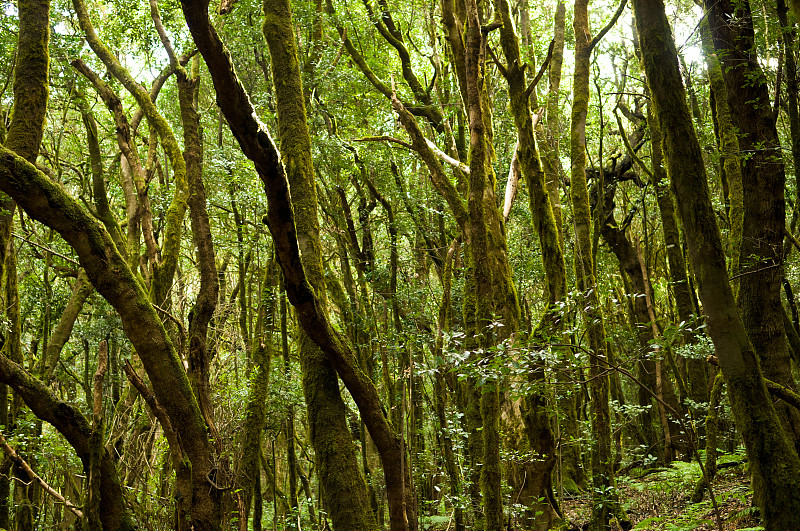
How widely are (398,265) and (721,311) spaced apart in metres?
9.11

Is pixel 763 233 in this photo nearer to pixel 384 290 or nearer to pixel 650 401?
pixel 384 290

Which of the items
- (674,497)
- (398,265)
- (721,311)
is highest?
(398,265)

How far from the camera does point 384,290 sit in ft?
39.9

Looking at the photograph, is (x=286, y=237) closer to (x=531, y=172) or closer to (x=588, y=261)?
(x=531, y=172)

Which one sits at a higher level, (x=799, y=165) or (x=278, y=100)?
(x=278, y=100)

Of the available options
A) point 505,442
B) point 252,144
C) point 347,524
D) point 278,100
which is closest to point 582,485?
point 505,442

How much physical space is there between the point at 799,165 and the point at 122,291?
18.8 feet

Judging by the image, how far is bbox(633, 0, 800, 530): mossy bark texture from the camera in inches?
156

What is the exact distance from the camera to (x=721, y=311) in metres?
3.99

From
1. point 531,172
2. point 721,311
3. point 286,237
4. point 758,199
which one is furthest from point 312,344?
point 758,199

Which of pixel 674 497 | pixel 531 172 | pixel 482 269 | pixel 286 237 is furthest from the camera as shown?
pixel 674 497

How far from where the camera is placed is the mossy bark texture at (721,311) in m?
3.97

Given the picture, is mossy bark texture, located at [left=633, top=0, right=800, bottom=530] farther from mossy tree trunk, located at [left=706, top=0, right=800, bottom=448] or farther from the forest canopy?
mossy tree trunk, located at [left=706, top=0, right=800, bottom=448]

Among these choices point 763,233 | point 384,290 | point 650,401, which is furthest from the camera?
point 650,401
